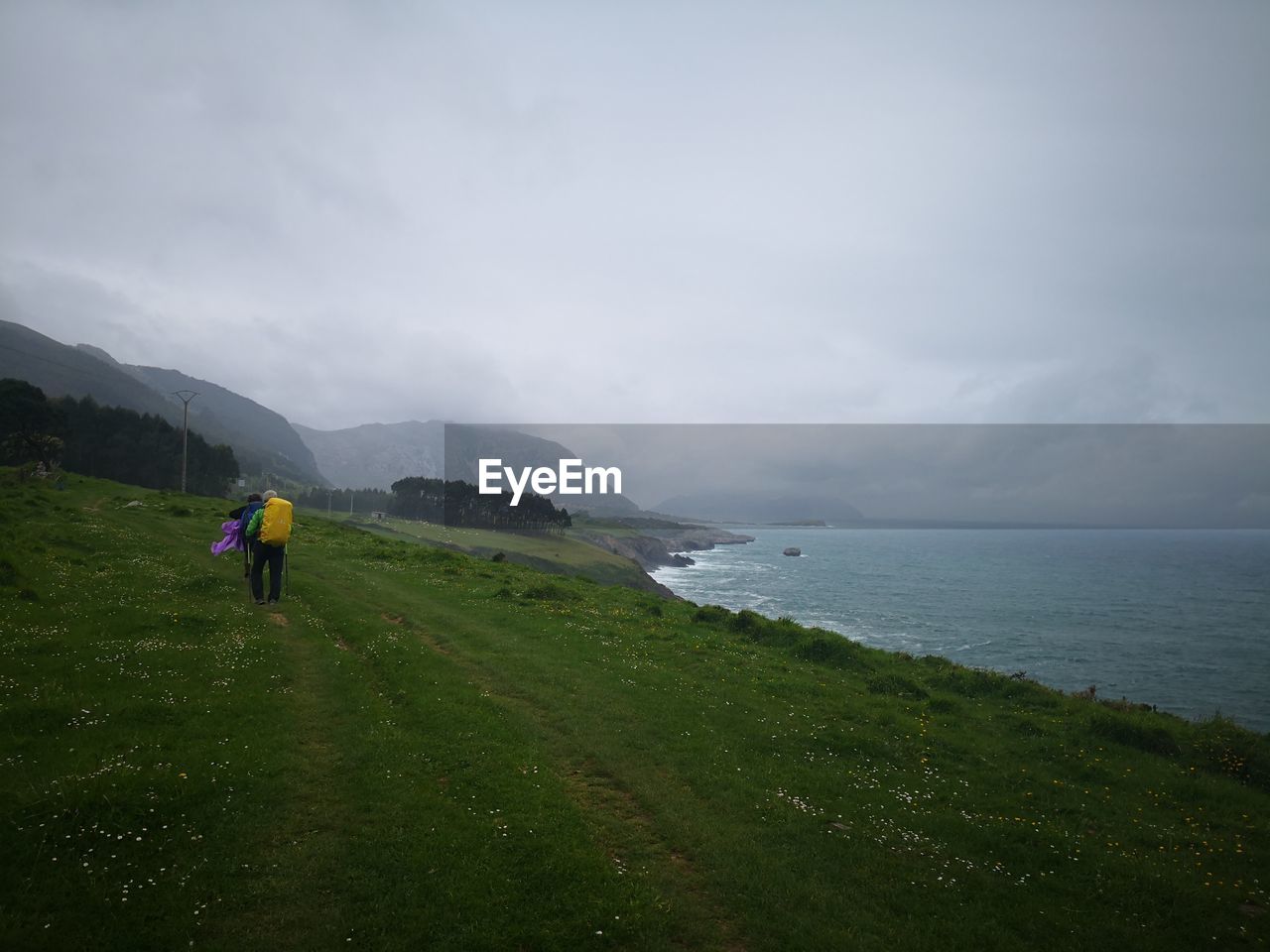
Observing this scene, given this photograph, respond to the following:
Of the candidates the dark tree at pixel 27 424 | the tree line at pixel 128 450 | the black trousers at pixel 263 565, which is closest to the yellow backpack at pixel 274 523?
the black trousers at pixel 263 565

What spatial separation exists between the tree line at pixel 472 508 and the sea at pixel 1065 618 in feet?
109

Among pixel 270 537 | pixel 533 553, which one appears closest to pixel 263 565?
pixel 270 537

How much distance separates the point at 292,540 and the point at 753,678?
31525 mm

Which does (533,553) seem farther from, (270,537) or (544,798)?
(544,798)

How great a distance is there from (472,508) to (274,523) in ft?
411

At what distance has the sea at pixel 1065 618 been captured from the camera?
157 feet

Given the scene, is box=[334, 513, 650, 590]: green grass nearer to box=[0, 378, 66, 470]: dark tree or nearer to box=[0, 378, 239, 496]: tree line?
box=[0, 378, 66, 470]: dark tree

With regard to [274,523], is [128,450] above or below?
above

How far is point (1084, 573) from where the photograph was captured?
144m

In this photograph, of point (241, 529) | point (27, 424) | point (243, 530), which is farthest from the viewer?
point (27, 424)

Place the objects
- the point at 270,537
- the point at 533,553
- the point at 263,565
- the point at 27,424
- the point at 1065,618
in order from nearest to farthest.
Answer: the point at 270,537, the point at 263,565, the point at 27,424, the point at 1065,618, the point at 533,553

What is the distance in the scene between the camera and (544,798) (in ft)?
31.6

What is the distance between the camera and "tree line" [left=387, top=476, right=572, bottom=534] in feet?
440

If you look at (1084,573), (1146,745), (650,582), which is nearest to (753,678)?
(1146,745)
